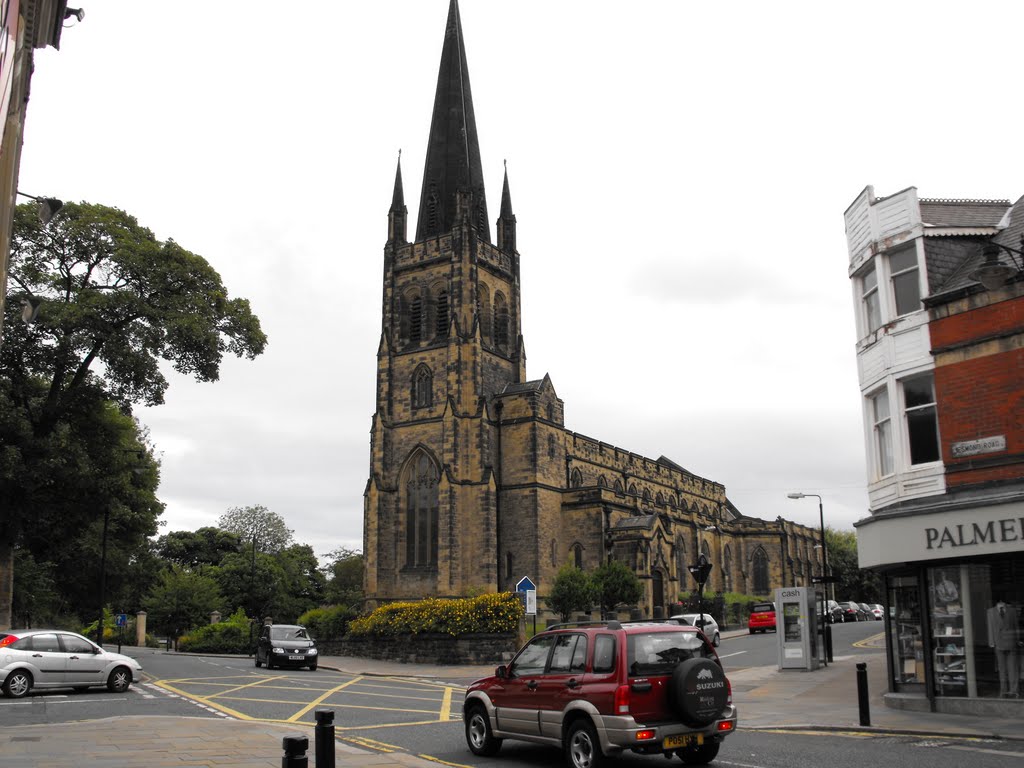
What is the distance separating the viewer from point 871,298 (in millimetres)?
19781

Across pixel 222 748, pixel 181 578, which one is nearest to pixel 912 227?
pixel 222 748

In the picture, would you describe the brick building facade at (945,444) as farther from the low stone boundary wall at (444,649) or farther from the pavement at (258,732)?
the low stone boundary wall at (444,649)

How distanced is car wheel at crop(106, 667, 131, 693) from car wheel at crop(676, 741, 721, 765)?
14.6m

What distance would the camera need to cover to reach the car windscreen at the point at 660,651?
1050 cm

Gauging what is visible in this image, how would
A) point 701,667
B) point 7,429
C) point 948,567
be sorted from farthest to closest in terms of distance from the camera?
point 7,429 < point 948,567 < point 701,667

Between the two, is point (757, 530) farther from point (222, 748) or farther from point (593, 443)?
point (222, 748)

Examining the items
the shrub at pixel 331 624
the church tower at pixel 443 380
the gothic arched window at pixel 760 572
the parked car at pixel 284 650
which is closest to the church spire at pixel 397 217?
the church tower at pixel 443 380

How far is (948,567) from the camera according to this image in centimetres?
1648

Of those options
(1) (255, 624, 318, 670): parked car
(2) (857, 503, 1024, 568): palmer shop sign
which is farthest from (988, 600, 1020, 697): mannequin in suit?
(1) (255, 624, 318, 670): parked car

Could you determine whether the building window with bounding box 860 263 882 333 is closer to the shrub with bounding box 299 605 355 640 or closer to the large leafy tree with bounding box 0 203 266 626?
the large leafy tree with bounding box 0 203 266 626

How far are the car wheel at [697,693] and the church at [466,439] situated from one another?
38430 millimetres

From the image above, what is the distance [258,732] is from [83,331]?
65.3 ft

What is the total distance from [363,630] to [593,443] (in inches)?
999

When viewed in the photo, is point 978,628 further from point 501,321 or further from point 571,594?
point 501,321
